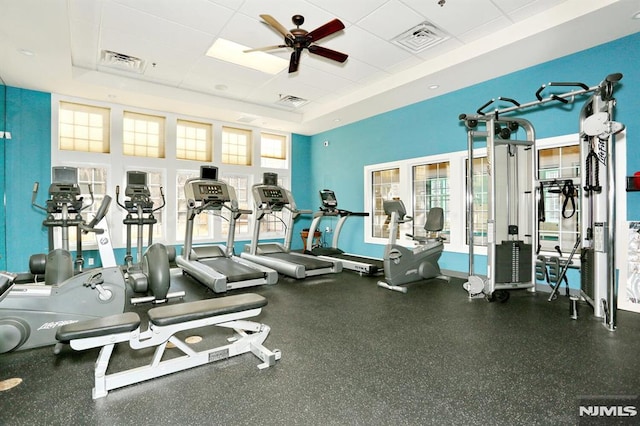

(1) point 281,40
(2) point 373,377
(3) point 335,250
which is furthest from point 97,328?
(3) point 335,250

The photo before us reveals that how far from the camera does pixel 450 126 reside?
5535mm

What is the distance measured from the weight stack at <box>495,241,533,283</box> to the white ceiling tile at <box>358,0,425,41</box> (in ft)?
9.79

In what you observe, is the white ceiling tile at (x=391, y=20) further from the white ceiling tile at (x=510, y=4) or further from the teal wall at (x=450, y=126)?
the teal wall at (x=450, y=126)

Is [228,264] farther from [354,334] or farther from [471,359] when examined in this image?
[471,359]

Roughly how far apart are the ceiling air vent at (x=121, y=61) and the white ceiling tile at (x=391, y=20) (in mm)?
3447

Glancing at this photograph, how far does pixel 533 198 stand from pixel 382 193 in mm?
3065

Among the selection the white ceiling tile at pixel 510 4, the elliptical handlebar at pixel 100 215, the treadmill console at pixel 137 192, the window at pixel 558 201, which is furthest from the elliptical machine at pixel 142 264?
the window at pixel 558 201

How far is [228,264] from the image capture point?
17.0 feet

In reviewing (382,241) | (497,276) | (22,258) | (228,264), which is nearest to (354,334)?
(497,276)

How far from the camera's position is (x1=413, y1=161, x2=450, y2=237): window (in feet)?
18.8

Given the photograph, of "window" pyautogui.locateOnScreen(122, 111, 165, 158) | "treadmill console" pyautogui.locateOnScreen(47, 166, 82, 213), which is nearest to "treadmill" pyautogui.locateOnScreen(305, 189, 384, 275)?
"window" pyautogui.locateOnScreen(122, 111, 165, 158)

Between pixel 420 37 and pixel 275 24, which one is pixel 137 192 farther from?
pixel 420 37

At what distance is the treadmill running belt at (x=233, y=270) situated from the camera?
176 inches

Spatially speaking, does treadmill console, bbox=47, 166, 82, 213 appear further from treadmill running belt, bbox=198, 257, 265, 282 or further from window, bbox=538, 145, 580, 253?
window, bbox=538, 145, 580, 253
